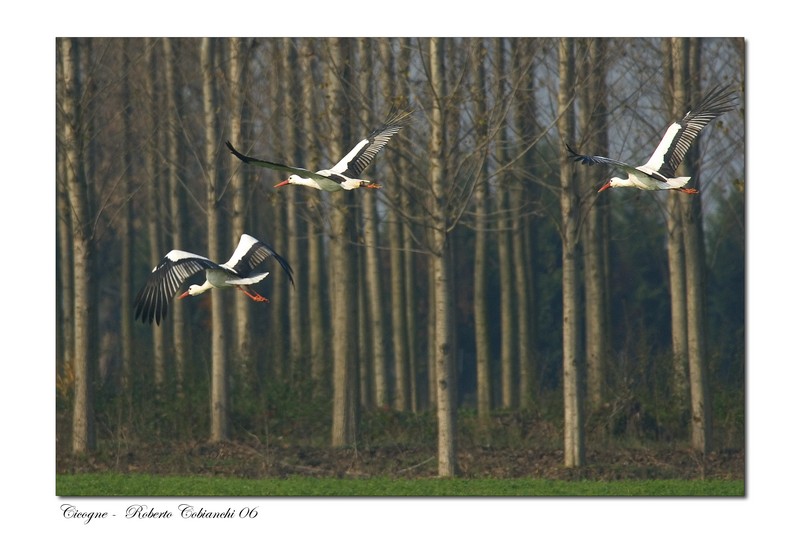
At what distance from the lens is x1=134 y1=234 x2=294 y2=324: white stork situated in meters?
10.4

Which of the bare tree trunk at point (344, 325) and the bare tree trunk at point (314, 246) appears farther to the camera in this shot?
the bare tree trunk at point (314, 246)

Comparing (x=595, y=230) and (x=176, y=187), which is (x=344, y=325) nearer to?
(x=595, y=230)

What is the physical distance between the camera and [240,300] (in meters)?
17.7

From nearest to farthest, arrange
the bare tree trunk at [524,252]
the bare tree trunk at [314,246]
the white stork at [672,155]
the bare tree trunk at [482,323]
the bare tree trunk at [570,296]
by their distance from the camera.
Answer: the white stork at [672,155], the bare tree trunk at [570,296], the bare tree trunk at [524,252], the bare tree trunk at [314,246], the bare tree trunk at [482,323]

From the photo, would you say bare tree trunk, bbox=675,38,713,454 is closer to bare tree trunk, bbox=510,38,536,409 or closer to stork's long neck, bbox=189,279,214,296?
bare tree trunk, bbox=510,38,536,409

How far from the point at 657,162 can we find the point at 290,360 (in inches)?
286

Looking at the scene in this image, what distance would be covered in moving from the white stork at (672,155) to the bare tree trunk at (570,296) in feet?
7.27

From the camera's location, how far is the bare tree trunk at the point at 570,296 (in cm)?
1419

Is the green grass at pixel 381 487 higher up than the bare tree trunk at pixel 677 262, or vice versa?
the bare tree trunk at pixel 677 262

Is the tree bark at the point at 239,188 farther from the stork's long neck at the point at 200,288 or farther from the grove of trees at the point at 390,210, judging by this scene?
the stork's long neck at the point at 200,288

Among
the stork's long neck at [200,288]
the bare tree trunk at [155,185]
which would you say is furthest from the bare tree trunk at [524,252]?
the bare tree trunk at [155,185]

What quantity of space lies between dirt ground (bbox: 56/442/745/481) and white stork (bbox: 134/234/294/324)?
376cm

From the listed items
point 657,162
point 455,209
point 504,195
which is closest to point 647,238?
point 504,195

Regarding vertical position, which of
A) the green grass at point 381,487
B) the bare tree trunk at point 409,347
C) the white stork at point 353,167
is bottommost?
the green grass at point 381,487
